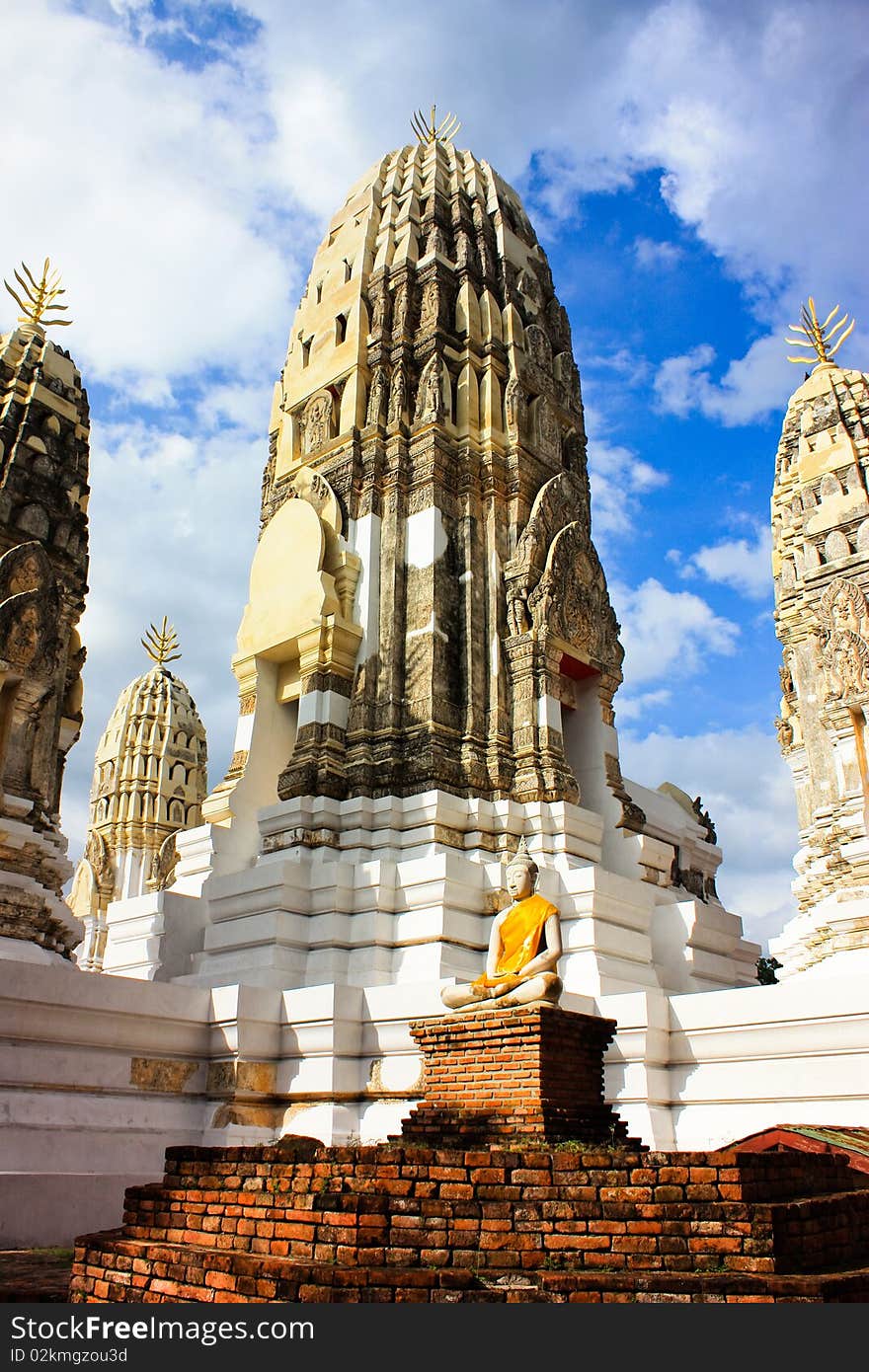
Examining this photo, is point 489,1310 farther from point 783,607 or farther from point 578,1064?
point 783,607

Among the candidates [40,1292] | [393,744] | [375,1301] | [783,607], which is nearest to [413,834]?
[393,744]

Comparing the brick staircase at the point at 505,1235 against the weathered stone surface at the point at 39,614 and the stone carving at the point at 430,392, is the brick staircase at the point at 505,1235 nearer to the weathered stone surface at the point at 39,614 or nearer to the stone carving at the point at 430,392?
the weathered stone surface at the point at 39,614

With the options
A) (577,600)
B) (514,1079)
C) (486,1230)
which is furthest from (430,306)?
(486,1230)

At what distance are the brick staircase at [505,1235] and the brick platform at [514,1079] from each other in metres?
1.77

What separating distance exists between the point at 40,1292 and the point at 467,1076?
10.4 ft

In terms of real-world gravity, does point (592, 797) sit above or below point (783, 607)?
below

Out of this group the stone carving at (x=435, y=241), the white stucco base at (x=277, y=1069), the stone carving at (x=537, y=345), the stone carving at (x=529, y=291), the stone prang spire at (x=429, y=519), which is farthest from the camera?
the stone carving at (x=529, y=291)

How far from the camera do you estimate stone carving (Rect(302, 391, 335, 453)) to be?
18.3m

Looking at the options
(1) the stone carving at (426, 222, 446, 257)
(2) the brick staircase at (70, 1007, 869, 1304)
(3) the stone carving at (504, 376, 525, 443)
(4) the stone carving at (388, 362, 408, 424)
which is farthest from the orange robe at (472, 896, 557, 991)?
(1) the stone carving at (426, 222, 446, 257)

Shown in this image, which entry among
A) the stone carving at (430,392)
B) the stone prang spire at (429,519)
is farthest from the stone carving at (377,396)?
the stone carving at (430,392)

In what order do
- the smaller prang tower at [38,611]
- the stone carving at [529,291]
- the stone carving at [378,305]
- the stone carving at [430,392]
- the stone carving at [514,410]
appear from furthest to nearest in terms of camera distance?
the stone carving at [529,291], the stone carving at [378,305], the stone carving at [514,410], the stone carving at [430,392], the smaller prang tower at [38,611]

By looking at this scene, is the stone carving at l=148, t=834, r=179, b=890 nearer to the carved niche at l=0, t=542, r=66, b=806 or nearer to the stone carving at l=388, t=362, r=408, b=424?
the carved niche at l=0, t=542, r=66, b=806

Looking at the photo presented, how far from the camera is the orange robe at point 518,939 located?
8531 mm

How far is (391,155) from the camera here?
21.9 metres
